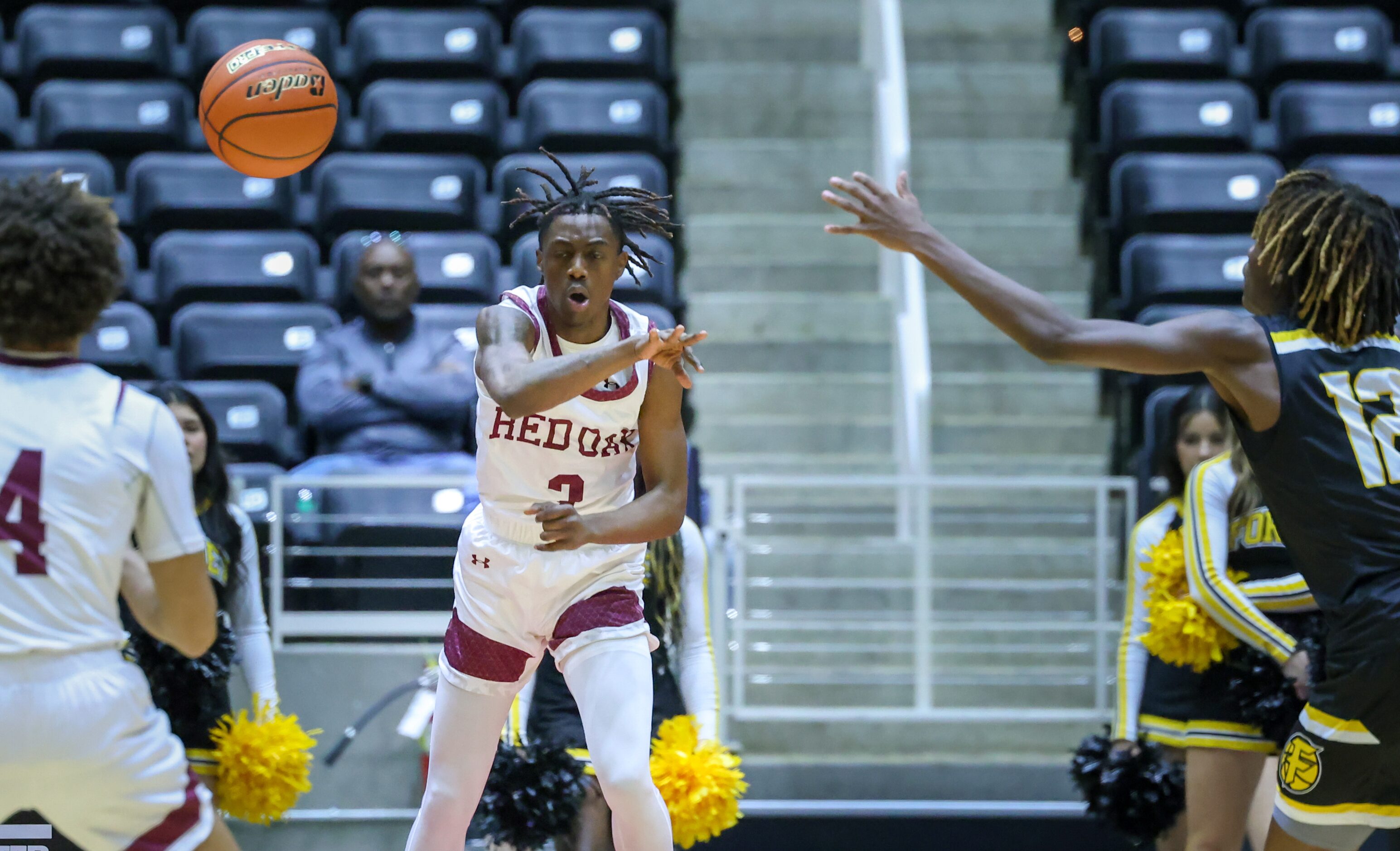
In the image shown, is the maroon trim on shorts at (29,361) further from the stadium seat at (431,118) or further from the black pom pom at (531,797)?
the stadium seat at (431,118)

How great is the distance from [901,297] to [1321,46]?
2833mm

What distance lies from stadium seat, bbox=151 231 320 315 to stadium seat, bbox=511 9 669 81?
1.69 meters

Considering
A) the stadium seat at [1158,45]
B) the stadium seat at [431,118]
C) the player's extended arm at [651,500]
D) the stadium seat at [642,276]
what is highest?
the stadium seat at [1158,45]

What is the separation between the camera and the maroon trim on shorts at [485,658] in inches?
133

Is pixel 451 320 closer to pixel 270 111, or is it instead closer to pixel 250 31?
pixel 250 31

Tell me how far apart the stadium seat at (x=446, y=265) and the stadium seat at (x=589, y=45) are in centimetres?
139

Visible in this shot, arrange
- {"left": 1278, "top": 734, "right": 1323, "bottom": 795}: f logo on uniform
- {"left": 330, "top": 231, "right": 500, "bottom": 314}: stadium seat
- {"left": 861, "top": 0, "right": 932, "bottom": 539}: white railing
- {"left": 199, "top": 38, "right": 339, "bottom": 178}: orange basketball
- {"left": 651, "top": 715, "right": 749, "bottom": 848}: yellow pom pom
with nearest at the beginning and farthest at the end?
{"left": 1278, "top": 734, "right": 1323, "bottom": 795}: f logo on uniform, {"left": 651, "top": 715, "right": 749, "bottom": 848}: yellow pom pom, {"left": 199, "top": 38, "right": 339, "bottom": 178}: orange basketball, {"left": 861, "top": 0, "right": 932, "bottom": 539}: white railing, {"left": 330, "top": 231, "right": 500, "bottom": 314}: stadium seat

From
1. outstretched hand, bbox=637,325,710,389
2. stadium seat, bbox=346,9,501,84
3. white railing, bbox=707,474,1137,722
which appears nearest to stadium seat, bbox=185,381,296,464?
white railing, bbox=707,474,1137,722

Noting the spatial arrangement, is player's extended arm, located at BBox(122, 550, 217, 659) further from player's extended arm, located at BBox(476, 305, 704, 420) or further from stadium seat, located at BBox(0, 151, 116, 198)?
stadium seat, located at BBox(0, 151, 116, 198)

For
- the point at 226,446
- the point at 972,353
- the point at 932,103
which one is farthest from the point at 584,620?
the point at 932,103

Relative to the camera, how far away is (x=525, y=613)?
3406mm

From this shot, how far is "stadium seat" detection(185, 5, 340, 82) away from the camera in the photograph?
796 centimetres

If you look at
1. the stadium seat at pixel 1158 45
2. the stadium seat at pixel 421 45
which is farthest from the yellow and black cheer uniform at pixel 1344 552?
the stadium seat at pixel 421 45

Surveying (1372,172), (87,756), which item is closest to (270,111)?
(87,756)
